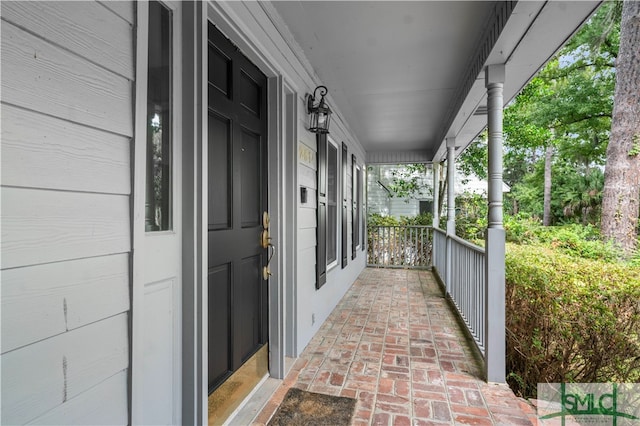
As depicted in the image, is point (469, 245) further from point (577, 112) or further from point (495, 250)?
point (577, 112)

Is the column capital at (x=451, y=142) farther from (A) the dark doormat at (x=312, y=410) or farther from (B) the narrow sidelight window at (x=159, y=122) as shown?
(B) the narrow sidelight window at (x=159, y=122)

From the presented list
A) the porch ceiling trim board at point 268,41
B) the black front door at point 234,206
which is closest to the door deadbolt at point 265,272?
the black front door at point 234,206

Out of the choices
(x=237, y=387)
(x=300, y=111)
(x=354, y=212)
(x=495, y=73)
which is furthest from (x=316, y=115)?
(x=354, y=212)

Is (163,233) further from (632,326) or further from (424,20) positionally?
(632,326)

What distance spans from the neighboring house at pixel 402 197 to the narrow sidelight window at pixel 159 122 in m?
7.55

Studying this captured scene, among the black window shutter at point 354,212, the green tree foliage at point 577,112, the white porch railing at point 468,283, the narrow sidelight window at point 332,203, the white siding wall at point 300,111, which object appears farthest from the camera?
the green tree foliage at point 577,112

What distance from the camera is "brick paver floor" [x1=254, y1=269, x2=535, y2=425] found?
1.98m

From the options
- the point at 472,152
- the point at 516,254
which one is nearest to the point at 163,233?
the point at 516,254

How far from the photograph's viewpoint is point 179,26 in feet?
4.43

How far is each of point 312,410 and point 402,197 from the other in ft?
31.9

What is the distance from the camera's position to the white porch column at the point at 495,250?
2.37 m

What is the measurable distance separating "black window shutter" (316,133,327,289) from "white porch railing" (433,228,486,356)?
148cm

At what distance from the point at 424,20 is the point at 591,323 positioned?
2.37 m

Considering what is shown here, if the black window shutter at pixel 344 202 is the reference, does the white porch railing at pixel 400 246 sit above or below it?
below
